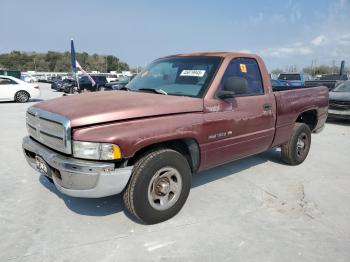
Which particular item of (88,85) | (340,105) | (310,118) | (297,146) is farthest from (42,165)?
(88,85)

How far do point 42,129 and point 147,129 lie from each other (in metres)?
1.18

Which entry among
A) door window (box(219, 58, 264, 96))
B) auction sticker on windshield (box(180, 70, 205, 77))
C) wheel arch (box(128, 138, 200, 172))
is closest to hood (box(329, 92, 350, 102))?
door window (box(219, 58, 264, 96))

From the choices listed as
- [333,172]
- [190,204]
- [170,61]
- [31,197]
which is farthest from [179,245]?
[333,172]

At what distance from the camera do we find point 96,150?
8.91 ft

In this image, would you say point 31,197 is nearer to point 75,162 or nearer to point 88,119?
point 75,162

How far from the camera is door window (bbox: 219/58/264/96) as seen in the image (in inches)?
155

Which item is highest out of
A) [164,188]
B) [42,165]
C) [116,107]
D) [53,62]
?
[53,62]

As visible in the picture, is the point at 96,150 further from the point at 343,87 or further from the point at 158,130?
the point at 343,87

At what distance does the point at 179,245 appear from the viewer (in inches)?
113

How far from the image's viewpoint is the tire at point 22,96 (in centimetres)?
1560

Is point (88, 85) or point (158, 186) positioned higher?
point (88, 85)

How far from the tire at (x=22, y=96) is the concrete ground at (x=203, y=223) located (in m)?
12.3

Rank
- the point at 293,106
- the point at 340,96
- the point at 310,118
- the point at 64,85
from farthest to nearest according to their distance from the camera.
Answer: the point at 64,85 → the point at 340,96 → the point at 310,118 → the point at 293,106

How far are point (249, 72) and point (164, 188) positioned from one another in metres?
2.16
